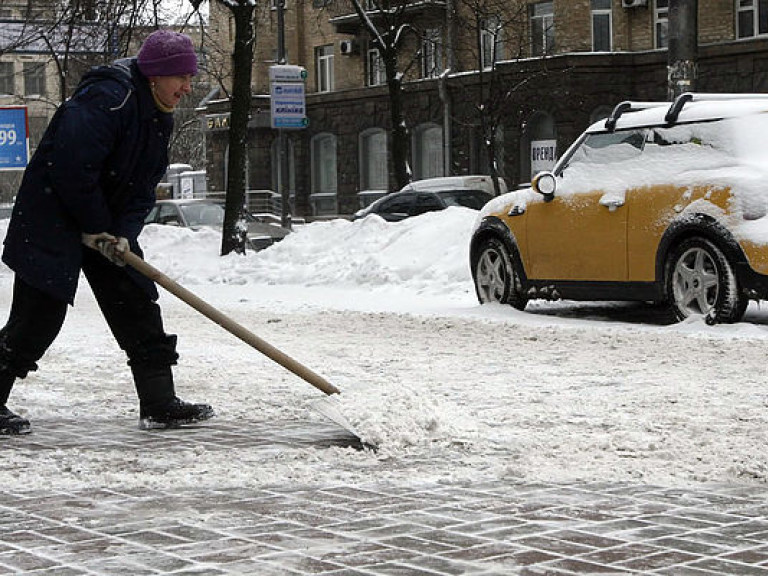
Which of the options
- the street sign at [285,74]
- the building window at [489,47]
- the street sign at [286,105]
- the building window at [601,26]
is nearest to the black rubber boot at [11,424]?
the street sign at [286,105]

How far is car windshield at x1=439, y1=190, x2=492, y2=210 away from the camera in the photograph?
29.5m

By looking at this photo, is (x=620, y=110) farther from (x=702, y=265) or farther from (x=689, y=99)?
(x=702, y=265)

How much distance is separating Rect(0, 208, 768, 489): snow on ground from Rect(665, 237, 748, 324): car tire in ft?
0.65

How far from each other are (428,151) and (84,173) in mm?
41463

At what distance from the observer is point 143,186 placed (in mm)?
6320

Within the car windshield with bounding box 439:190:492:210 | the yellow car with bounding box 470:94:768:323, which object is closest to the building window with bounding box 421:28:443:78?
the car windshield with bounding box 439:190:492:210

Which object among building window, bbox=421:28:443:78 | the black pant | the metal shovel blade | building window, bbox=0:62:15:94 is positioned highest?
building window, bbox=0:62:15:94

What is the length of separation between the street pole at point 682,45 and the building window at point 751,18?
19.9 m

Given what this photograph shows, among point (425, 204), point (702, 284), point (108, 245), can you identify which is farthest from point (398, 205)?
point (108, 245)

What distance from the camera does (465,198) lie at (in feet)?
98.2

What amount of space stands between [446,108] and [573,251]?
32.4m

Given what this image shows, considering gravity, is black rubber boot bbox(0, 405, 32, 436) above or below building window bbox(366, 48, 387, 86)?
below

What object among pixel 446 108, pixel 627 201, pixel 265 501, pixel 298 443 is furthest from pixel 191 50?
pixel 446 108

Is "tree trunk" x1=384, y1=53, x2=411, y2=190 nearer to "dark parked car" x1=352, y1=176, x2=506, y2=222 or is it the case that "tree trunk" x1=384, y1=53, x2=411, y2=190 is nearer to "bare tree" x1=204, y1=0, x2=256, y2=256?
"dark parked car" x1=352, y1=176, x2=506, y2=222
